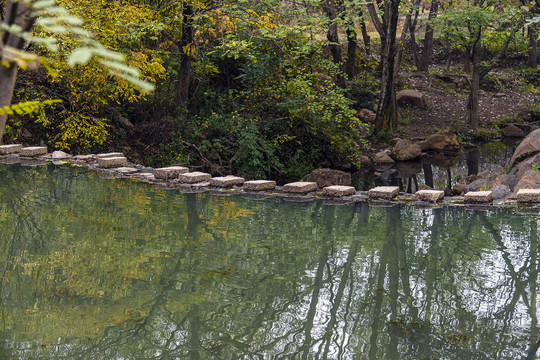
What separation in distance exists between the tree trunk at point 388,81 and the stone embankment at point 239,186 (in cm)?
995

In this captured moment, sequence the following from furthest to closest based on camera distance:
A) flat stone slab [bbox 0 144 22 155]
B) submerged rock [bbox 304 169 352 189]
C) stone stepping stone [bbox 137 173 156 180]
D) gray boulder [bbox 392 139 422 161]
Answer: gray boulder [bbox 392 139 422 161] → submerged rock [bbox 304 169 352 189] → flat stone slab [bbox 0 144 22 155] → stone stepping stone [bbox 137 173 156 180]

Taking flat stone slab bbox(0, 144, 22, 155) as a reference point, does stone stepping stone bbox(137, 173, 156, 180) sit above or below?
below

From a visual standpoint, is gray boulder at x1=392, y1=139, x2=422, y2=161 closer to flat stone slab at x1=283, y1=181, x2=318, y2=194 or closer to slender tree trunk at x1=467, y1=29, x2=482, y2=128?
slender tree trunk at x1=467, y1=29, x2=482, y2=128

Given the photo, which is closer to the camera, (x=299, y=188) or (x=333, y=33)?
(x=299, y=188)

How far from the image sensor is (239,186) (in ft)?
29.5

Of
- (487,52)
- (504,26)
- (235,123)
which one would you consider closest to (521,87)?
(487,52)

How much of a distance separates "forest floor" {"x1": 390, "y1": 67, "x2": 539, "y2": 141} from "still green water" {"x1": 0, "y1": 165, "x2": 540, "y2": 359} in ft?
43.5

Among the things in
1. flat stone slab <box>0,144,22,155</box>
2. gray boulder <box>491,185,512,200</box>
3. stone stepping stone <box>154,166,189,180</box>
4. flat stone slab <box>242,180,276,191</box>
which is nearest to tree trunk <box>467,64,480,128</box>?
gray boulder <box>491,185,512,200</box>

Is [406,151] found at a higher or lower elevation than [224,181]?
higher

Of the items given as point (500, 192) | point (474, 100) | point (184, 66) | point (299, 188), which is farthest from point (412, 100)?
point (299, 188)

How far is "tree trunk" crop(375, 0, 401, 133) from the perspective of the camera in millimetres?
18031

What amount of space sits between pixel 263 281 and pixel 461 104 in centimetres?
2081

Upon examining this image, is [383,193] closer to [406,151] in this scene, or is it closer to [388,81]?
[406,151]

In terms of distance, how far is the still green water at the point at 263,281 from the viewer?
3652mm
